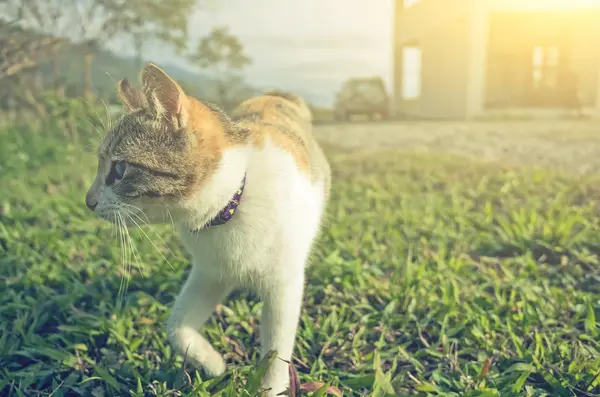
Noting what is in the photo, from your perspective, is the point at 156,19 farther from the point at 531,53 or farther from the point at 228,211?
the point at 531,53

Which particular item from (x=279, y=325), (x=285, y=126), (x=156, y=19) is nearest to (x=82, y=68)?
(x=156, y=19)

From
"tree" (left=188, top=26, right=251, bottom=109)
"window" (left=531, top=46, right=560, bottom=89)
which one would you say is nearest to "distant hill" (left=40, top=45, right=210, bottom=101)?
"tree" (left=188, top=26, right=251, bottom=109)

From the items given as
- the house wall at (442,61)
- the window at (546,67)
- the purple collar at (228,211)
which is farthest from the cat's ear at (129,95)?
the window at (546,67)

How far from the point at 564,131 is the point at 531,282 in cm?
272

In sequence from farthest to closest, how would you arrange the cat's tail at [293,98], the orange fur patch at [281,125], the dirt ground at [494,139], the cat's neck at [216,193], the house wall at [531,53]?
the house wall at [531,53], the dirt ground at [494,139], the cat's tail at [293,98], the orange fur patch at [281,125], the cat's neck at [216,193]

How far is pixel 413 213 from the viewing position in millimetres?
3504

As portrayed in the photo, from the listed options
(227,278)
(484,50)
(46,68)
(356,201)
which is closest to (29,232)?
(227,278)

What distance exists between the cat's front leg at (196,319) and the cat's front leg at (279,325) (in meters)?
0.20

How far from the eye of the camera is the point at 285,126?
2.34 m

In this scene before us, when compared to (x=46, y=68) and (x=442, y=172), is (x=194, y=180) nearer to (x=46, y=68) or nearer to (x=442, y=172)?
(x=442, y=172)

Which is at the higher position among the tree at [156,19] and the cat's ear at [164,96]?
the tree at [156,19]

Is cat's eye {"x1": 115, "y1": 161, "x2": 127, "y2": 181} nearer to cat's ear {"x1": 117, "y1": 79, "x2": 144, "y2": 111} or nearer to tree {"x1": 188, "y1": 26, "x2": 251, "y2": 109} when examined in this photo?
cat's ear {"x1": 117, "y1": 79, "x2": 144, "y2": 111}

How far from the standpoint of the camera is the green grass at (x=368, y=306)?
1817 millimetres

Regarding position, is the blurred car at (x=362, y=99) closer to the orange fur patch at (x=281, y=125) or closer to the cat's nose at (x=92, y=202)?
the orange fur patch at (x=281, y=125)
